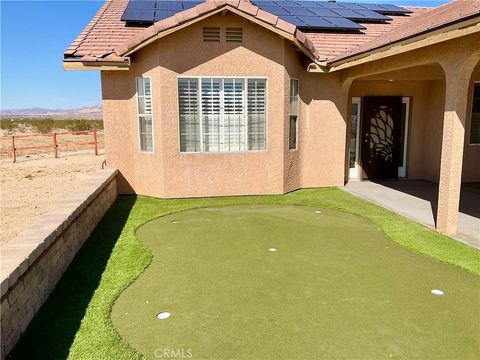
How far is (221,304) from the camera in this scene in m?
4.80

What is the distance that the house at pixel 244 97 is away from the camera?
1023 cm

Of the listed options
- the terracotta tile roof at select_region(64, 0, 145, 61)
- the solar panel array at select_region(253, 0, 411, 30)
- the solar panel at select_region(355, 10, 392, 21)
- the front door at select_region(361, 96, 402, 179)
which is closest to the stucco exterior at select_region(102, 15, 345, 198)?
the terracotta tile roof at select_region(64, 0, 145, 61)

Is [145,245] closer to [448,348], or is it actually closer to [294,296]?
[294,296]

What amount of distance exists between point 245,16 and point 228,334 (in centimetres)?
831

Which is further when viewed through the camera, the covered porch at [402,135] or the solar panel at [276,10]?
the solar panel at [276,10]

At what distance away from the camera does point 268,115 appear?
10945 millimetres

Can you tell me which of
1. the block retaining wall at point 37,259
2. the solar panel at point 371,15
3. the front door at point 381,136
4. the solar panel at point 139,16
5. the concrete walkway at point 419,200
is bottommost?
the concrete walkway at point 419,200

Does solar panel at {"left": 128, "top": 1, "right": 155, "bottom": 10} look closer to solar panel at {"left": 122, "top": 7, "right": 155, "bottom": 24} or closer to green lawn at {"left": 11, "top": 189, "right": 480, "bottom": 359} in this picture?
solar panel at {"left": 122, "top": 7, "right": 155, "bottom": 24}

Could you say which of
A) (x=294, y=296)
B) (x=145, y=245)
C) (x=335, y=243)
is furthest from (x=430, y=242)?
(x=145, y=245)

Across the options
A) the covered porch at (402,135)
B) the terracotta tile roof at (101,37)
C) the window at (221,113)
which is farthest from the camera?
the covered porch at (402,135)

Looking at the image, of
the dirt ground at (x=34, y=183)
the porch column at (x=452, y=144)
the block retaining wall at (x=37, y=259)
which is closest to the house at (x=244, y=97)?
the porch column at (x=452, y=144)

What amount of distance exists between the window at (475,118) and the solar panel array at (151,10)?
9.82 metres

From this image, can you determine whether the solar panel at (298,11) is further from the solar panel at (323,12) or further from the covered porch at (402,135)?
the covered porch at (402,135)

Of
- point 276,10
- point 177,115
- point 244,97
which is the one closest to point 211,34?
point 244,97
